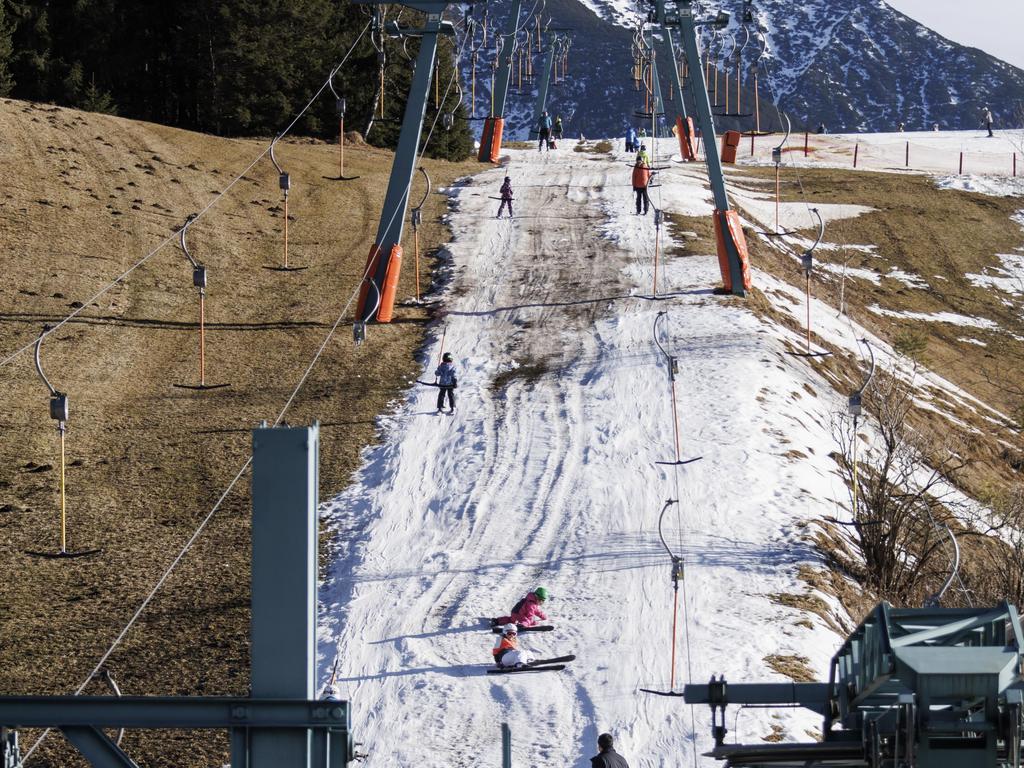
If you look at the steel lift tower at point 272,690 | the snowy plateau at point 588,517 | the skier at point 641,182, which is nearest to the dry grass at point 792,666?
the snowy plateau at point 588,517

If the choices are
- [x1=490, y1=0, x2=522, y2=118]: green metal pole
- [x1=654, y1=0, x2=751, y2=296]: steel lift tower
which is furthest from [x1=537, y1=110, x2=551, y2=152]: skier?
[x1=654, y1=0, x2=751, y2=296]: steel lift tower

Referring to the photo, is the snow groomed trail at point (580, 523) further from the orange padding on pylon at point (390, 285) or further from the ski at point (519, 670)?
the orange padding on pylon at point (390, 285)

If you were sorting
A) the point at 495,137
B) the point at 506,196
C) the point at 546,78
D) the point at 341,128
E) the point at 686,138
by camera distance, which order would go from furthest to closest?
the point at 546,78
the point at 686,138
the point at 495,137
the point at 506,196
the point at 341,128

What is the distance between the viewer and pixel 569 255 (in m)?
33.4

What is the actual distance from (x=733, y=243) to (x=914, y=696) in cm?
2256

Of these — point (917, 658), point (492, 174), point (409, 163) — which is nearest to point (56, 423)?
point (409, 163)

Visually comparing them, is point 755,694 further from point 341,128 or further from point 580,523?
point 341,128

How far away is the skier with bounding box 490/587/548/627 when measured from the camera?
15.7m

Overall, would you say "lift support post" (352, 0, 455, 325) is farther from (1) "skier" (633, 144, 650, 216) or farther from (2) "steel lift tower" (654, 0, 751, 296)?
(1) "skier" (633, 144, 650, 216)

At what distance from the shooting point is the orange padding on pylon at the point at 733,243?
94.2 ft

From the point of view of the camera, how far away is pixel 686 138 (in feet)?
148

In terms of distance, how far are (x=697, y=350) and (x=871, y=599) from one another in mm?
8593

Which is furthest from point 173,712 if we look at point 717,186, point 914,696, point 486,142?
point 486,142

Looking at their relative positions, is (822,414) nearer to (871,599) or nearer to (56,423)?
(871,599)
